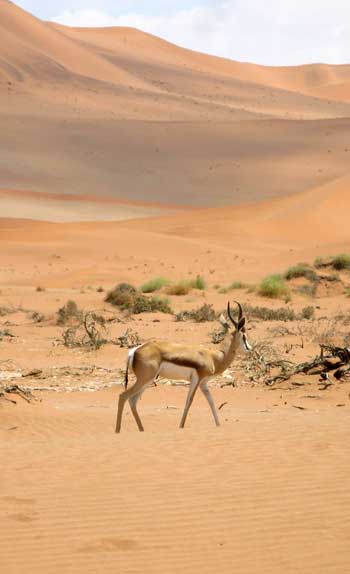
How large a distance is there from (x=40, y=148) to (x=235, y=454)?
58784 mm

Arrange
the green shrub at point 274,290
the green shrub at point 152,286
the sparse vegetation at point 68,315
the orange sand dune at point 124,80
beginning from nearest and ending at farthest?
the sparse vegetation at point 68,315 < the green shrub at point 274,290 < the green shrub at point 152,286 < the orange sand dune at point 124,80

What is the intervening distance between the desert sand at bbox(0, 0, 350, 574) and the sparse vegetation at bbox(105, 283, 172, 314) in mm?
328

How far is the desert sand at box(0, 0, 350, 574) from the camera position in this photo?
606 cm

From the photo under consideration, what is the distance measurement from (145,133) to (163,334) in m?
52.0

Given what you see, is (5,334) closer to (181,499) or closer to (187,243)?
(181,499)

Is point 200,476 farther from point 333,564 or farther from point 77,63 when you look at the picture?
point 77,63

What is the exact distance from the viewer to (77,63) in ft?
334

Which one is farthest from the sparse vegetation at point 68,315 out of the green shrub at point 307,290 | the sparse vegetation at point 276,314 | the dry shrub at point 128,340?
the green shrub at point 307,290

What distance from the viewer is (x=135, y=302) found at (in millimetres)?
22797

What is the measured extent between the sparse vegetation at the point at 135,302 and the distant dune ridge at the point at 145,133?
2716 centimetres

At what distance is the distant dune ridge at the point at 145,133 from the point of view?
6031cm

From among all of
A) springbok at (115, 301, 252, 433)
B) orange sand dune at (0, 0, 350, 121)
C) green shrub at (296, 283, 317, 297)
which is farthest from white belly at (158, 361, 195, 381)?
orange sand dune at (0, 0, 350, 121)

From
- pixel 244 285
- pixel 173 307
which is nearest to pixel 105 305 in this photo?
pixel 173 307

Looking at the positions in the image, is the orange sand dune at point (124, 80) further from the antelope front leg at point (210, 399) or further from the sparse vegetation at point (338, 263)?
the antelope front leg at point (210, 399)
